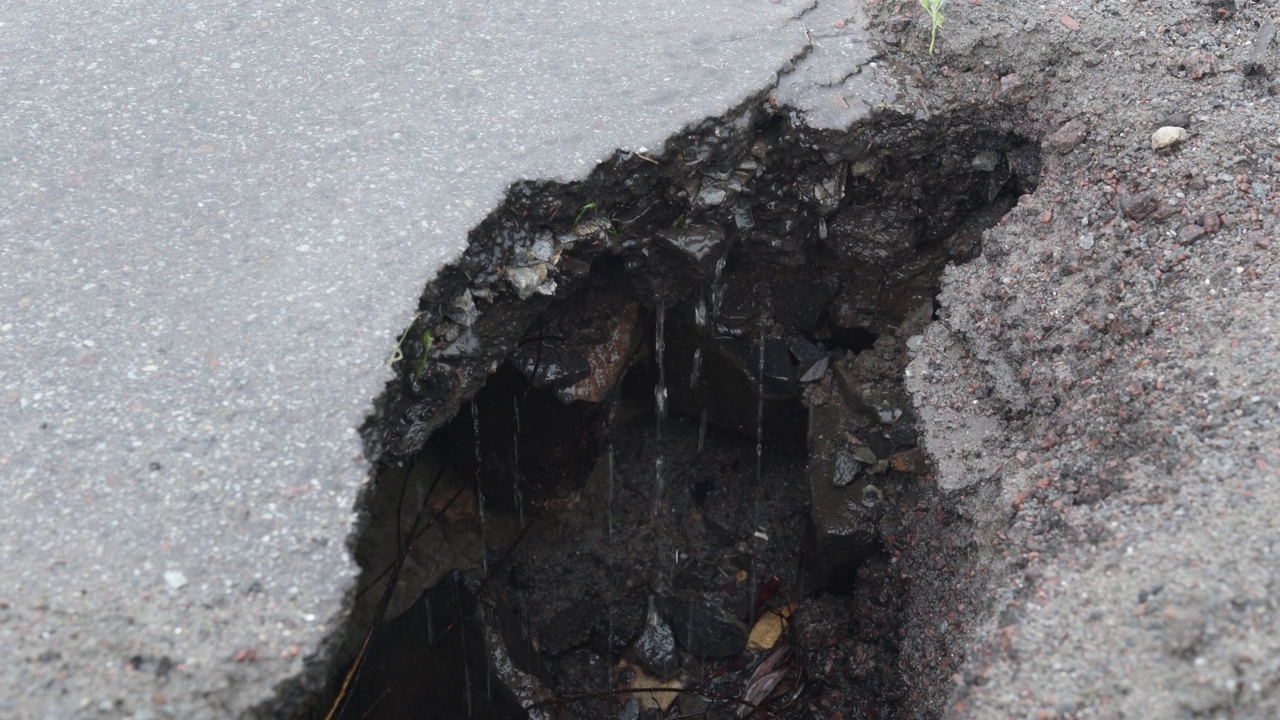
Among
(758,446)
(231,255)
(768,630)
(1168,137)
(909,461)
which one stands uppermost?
(231,255)

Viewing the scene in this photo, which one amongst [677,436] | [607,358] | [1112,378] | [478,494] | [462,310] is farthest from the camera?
[677,436]

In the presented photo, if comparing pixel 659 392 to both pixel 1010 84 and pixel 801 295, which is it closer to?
pixel 801 295

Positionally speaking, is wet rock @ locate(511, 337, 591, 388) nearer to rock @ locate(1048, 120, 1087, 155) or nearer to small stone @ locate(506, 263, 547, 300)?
small stone @ locate(506, 263, 547, 300)

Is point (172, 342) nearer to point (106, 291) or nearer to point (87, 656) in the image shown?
point (106, 291)

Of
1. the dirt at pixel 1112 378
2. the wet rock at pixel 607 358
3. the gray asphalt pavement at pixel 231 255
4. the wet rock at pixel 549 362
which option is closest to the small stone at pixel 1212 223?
the dirt at pixel 1112 378

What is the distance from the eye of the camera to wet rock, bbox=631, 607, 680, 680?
4047 mm

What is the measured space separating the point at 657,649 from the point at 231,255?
2492 mm

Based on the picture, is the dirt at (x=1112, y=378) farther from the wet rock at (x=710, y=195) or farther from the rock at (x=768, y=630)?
the rock at (x=768, y=630)

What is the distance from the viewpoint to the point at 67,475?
1.97 metres

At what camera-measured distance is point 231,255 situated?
7.84 ft

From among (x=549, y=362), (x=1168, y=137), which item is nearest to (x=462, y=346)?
(x=549, y=362)

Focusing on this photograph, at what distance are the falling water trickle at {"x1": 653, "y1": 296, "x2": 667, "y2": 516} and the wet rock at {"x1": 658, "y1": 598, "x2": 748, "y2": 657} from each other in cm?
43

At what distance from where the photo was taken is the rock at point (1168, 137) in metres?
2.61

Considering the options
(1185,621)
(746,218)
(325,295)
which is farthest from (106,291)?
(1185,621)
